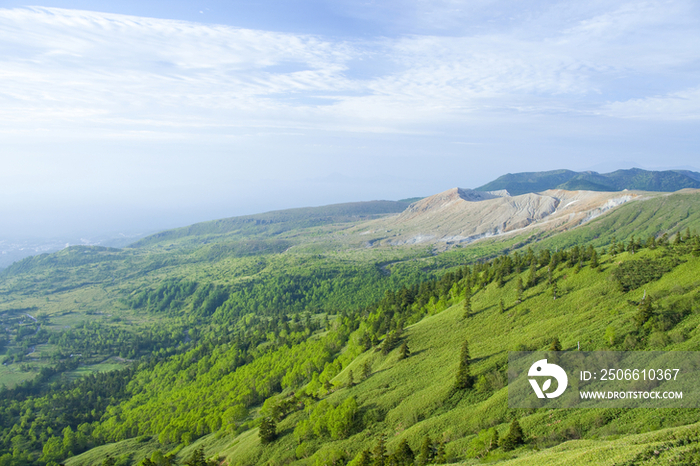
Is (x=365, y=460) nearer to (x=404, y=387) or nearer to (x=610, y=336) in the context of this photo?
(x=404, y=387)

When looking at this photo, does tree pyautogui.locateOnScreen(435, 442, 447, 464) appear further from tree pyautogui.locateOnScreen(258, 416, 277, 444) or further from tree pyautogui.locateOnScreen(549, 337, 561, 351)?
tree pyautogui.locateOnScreen(258, 416, 277, 444)

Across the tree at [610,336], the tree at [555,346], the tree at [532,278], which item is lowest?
the tree at [555,346]

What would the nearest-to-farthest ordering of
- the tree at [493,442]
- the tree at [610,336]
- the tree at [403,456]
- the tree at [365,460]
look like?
the tree at [493,442]
the tree at [403,456]
the tree at [365,460]
the tree at [610,336]

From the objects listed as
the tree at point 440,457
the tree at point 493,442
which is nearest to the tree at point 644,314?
the tree at point 493,442

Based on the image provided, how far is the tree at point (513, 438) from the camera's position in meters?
41.2

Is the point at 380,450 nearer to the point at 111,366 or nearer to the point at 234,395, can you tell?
the point at 234,395

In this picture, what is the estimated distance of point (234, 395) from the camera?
104m

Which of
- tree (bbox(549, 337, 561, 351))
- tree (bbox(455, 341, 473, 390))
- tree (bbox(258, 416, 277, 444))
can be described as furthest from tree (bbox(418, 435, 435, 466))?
tree (bbox(258, 416, 277, 444))

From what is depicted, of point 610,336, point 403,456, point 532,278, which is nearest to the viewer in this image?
point 403,456

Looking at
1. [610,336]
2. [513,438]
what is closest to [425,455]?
[513,438]

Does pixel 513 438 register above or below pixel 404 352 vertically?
above

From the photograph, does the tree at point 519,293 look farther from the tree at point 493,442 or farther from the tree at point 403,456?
the tree at point 403,456

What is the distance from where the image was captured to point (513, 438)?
41.7 meters

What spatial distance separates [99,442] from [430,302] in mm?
113254
